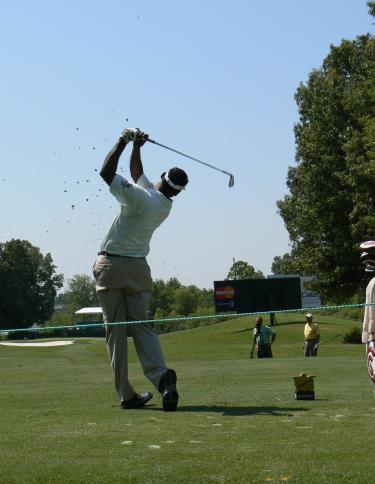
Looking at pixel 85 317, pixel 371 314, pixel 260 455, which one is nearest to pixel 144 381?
pixel 371 314

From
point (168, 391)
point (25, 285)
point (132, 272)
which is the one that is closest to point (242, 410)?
point (168, 391)

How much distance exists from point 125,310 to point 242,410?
1491 millimetres

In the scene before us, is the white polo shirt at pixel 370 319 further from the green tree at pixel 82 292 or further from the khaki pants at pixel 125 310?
the green tree at pixel 82 292

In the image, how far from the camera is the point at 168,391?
29.8ft

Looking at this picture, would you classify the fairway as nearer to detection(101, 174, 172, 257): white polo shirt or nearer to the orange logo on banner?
detection(101, 174, 172, 257): white polo shirt

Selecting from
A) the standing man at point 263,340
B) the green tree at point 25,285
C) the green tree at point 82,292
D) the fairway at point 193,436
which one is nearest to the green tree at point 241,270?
the green tree at point 25,285

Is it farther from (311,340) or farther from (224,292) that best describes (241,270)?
(311,340)

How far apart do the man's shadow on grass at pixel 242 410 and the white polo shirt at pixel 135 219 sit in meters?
1.49

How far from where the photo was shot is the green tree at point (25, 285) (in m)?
122

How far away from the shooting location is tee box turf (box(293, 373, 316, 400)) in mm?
10227

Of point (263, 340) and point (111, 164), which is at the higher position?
point (111, 164)

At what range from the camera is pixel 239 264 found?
132625 mm

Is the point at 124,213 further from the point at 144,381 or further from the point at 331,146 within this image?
the point at 331,146

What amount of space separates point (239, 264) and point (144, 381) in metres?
118
